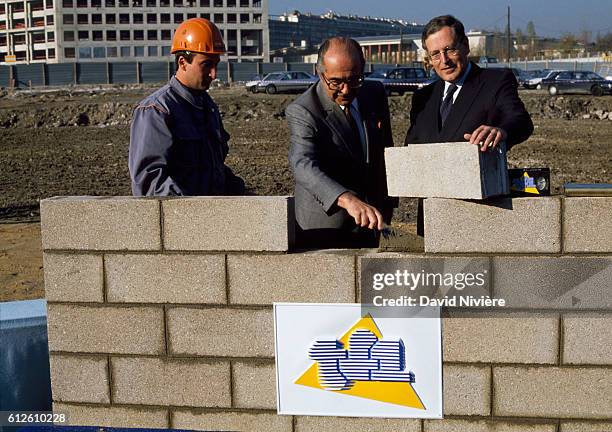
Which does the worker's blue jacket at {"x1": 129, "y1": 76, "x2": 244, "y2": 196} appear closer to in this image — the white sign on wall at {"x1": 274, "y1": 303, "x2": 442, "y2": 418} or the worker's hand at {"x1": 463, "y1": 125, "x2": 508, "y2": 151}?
the white sign on wall at {"x1": 274, "y1": 303, "x2": 442, "y2": 418}

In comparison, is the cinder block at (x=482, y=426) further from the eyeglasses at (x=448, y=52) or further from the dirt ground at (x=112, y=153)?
the dirt ground at (x=112, y=153)

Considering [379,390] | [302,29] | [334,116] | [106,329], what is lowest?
[379,390]

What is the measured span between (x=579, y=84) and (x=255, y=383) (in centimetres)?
3442

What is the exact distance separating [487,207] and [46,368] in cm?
262

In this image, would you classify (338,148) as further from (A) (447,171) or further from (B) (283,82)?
(B) (283,82)

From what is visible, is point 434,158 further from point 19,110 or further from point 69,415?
point 19,110

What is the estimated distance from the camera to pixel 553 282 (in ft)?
11.4

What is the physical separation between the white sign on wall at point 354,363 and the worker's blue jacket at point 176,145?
82 cm

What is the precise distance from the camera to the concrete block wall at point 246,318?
349 cm

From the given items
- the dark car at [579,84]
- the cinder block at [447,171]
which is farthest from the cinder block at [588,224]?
the dark car at [579,84]

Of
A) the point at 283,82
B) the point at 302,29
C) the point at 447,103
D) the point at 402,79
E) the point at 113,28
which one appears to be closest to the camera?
the point at 447,103

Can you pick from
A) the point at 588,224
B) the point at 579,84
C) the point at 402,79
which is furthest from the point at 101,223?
the point at 579,84

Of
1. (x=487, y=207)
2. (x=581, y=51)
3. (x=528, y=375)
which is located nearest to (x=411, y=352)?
(x=528, y=375)

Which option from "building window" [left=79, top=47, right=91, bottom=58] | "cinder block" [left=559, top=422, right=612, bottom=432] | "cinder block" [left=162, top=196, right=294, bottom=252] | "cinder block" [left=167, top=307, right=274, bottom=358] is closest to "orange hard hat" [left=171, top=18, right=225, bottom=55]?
"cinder block" [left=162, top=196, right=294, bottom=252]
